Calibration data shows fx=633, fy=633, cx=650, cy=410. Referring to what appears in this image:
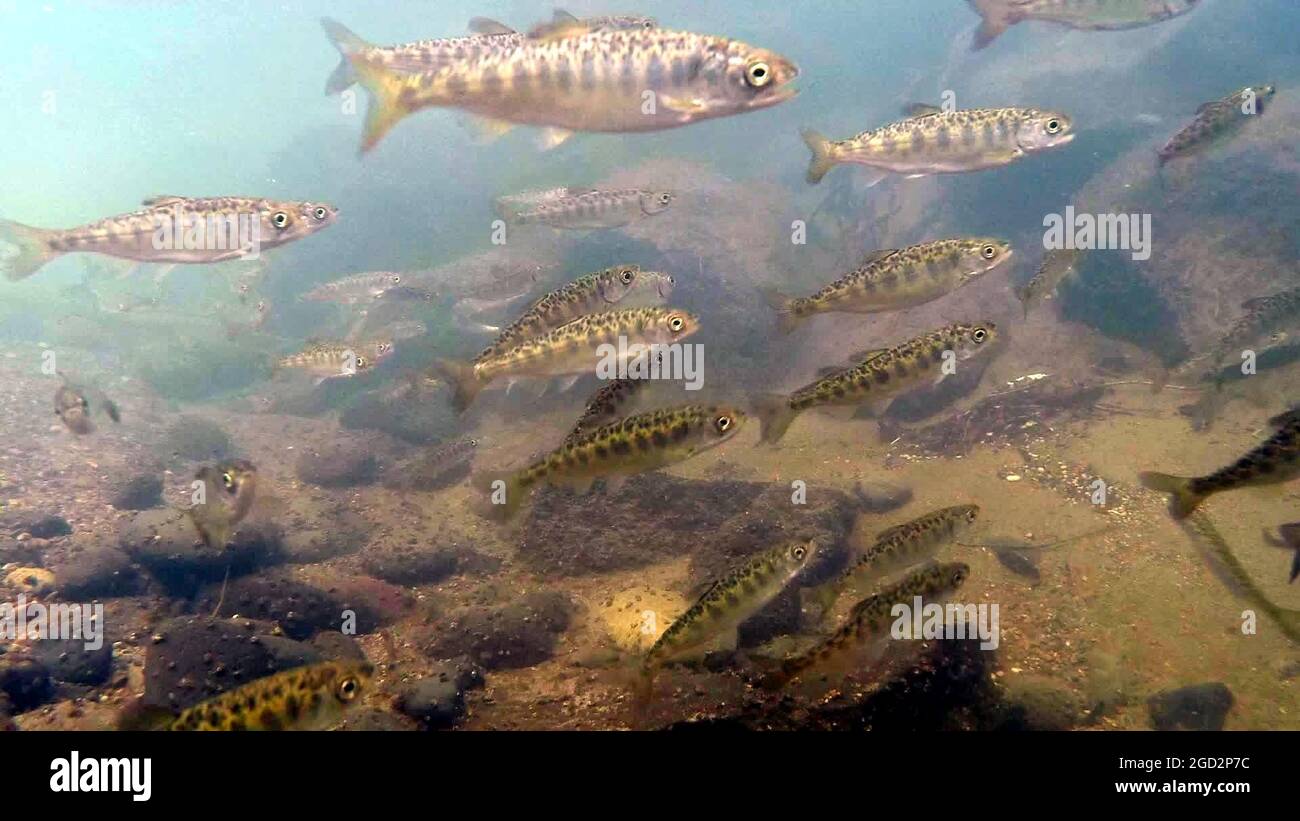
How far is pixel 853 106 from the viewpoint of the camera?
48031mm

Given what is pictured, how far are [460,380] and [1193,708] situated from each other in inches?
259

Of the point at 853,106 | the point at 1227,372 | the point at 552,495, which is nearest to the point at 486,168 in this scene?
the point at 853,106

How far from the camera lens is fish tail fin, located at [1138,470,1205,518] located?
4438 millimetres

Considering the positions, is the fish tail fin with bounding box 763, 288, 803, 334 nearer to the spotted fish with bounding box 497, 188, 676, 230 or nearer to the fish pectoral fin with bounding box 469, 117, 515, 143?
the fish pectoral fin with bounding box 469, 117, 515, 143

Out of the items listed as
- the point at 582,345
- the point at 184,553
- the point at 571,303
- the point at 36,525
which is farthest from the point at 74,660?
the point at 571,303

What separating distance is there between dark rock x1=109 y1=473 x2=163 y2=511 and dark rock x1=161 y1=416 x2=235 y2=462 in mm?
3146

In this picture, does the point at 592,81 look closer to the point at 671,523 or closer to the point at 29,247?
the point at 671,523

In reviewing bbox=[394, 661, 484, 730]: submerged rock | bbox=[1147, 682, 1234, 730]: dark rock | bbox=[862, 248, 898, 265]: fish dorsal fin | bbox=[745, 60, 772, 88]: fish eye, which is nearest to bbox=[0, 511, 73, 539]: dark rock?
bbox=[394, 661, 484, 730]: submerged rock

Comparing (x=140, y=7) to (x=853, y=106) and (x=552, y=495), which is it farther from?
(x=552, y=495)

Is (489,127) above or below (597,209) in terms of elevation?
below

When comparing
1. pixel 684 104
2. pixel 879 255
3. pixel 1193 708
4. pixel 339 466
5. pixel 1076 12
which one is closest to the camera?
pixel 684 104

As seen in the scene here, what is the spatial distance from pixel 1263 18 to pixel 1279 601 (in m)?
32.1

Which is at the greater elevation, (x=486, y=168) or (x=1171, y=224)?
(x=486, y=168)

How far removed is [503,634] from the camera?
21.3ft
